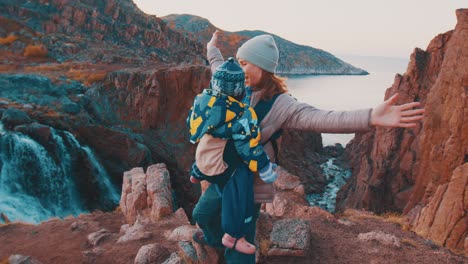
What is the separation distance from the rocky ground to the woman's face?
249cm

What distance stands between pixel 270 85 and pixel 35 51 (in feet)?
138

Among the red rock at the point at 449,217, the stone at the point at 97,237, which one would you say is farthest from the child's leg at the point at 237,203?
the red rock at the point at 449,217

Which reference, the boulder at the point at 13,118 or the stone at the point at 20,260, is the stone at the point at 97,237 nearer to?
the stone at the point at 20,260

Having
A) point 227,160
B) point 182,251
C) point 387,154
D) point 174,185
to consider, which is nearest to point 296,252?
point 182,251

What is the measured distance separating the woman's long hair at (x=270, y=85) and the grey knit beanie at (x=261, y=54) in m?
0.07

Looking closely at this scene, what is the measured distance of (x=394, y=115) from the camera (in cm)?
283

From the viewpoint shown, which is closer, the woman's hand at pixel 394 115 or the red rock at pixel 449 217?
the woman's hand at pixel 394 115

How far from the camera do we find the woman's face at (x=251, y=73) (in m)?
3.42

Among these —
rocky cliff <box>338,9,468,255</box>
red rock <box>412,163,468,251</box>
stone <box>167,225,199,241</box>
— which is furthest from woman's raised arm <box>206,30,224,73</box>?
red rock <box>412,163,468,251</box>

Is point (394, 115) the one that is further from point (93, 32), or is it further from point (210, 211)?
point (93, 32)

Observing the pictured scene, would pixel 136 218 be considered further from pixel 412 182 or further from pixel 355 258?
pixel 412 182

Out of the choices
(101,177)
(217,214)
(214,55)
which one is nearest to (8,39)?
(101,177)

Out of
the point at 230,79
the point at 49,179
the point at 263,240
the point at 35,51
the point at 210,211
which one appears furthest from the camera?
the point at 35,51

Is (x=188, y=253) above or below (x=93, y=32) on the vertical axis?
below
